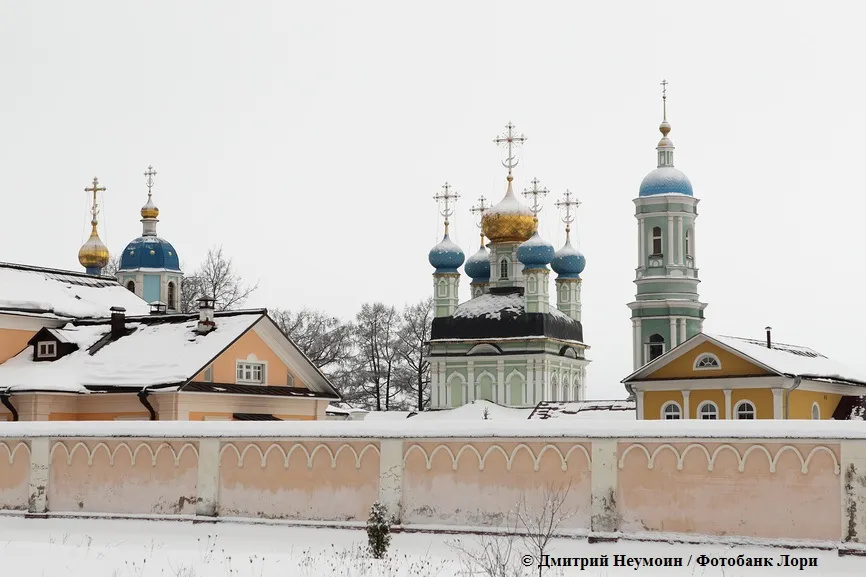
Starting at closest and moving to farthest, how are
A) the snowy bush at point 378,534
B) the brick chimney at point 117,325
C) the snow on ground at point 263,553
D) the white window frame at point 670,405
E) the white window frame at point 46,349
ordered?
the snow on ground at point 263,553 < the snowy bush at point 378,534 < the white window frame at point 46,349 < the brick chimney at point 117,325 < the white window frame at point 670,405

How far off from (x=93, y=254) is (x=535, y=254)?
2162 centimetres

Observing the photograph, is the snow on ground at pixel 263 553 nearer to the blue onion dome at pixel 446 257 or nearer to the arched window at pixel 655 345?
the arched window at pixel 655 345

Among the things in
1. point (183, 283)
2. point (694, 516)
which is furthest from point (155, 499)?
point (183, 283)

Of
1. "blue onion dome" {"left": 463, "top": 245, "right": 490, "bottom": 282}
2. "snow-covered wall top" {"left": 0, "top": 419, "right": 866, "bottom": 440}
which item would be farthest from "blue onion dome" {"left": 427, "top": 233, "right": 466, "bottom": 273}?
"snow-covered wall top" {"left": 0, "top": 419, "right": 866, "bottom": 440}

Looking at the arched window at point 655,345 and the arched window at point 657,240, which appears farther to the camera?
the arched window at point 657,240

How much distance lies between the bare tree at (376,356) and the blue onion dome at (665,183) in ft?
71.7

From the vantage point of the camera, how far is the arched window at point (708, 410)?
127ft

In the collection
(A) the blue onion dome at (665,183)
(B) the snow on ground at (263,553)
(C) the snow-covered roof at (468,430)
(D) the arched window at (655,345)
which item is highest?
(A) the blue onion dome at (665,183)

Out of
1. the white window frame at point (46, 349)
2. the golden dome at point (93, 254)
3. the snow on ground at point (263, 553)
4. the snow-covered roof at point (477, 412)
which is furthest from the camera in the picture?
the golden dome at point (93, 254)

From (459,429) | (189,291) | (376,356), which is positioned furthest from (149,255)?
(459,429)

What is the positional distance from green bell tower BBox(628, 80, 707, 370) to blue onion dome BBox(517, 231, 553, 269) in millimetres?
8227

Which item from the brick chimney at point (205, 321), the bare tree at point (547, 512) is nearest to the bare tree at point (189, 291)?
the brick chimney at point (205, 321)

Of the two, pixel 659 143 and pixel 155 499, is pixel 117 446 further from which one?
pixel 659 143

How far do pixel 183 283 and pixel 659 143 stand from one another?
2409 centimetres
